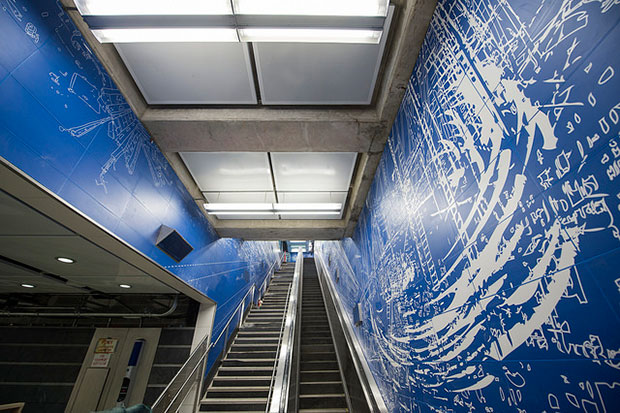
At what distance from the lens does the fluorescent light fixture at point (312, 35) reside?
6.36 feet

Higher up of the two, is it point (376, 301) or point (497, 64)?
point (497, 64)

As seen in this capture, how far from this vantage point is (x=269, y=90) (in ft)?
8.79

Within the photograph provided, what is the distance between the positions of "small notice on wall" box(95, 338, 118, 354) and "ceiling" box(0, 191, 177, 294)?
49.6 inches

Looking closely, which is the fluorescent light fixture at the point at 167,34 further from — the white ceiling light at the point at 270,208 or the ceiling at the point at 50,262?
the white ceiling light at the point at 270,208

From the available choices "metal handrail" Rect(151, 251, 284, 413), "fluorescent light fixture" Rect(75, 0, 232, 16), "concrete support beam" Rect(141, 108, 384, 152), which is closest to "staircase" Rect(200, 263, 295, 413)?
"metal handrail" Rect(151, 251, 284, 413)

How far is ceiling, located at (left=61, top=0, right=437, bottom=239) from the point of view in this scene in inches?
90.0

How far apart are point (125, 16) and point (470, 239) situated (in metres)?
2.87

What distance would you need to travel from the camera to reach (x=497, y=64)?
4.29ft

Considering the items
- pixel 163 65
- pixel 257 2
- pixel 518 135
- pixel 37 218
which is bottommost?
pixel 518 135

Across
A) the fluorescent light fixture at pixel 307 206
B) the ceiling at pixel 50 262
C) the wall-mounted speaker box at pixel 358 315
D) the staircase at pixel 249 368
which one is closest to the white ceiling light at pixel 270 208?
the fluorescent light fixture at pixel 307 206

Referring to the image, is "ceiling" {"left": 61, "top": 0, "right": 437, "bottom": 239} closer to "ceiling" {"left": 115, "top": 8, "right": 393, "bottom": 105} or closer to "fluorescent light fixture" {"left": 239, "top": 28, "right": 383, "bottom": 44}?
"ceiling" {"left": 115, "top": 8, "right": 393, "bottom": 105}

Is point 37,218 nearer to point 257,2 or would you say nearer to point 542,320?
point 257,2

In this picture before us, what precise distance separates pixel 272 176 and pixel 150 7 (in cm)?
245

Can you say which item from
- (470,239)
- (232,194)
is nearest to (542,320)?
(470,239)
